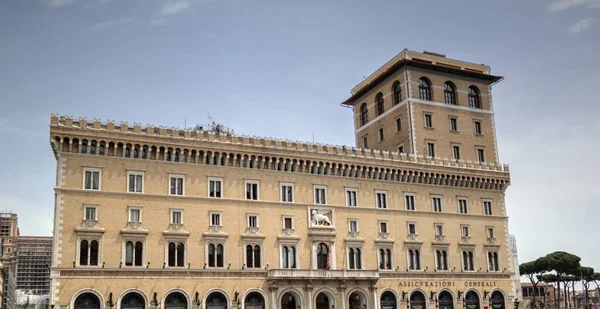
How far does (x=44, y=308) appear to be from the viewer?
11106 centimetres

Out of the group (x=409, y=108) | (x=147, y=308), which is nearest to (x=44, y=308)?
(x=147, y=308)

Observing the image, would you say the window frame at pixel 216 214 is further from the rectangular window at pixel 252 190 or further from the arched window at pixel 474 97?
the arched window at pixel 474 97

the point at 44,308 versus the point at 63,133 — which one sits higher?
the point at 63,133

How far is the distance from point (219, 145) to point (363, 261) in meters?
18.2

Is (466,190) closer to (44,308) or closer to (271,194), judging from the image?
(271,194)

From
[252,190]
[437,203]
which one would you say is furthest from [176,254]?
[437,203]

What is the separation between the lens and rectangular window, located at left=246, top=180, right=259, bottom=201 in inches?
2354

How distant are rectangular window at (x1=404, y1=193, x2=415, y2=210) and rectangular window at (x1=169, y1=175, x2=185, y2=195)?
24.1 metres

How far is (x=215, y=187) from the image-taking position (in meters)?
58.4

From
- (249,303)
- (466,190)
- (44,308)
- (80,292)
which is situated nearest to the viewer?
(80,292)

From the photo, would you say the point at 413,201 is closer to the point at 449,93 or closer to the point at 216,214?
the point at 449,93

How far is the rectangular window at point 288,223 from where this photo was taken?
6056 cm

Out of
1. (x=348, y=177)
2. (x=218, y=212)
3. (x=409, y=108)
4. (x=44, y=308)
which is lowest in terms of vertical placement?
(x=44, y=308)

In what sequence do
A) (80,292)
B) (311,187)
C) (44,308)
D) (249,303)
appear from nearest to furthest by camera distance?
(80,292), (249,303), (311,187), (44,308)
